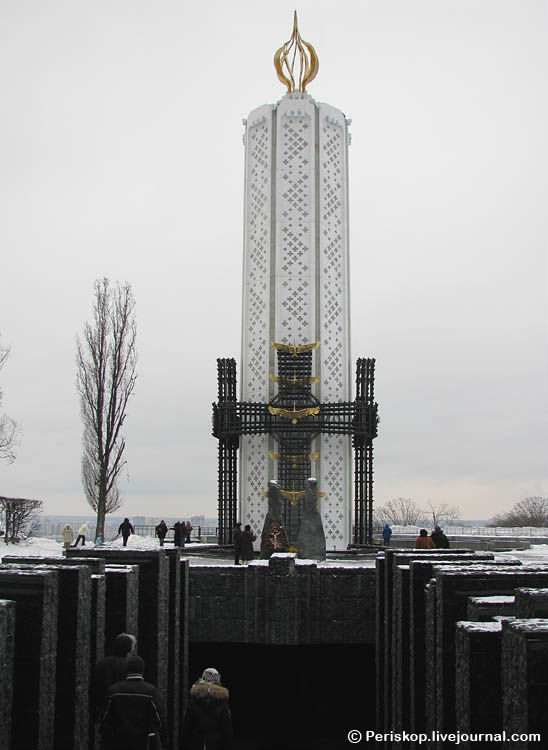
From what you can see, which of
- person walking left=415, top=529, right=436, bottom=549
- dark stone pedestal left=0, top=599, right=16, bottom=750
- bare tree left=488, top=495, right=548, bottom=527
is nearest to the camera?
dark stone pedestal left=0, top=599, right=16, bottom=750

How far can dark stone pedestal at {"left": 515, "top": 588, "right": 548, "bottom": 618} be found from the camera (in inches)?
238

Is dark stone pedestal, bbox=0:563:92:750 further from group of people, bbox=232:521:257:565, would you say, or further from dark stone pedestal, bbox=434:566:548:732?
group of people, bbox=232:521:257:565

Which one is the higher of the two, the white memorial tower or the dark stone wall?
the white memorial tower

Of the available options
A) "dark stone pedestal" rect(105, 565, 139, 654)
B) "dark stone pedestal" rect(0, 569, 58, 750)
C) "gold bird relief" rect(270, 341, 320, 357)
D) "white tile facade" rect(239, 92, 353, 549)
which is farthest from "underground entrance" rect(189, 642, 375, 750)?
"gold bird relief" rect(270, 341, 320, 357)

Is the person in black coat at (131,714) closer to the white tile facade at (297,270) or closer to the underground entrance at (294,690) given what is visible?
the underground entrance at (294,690)

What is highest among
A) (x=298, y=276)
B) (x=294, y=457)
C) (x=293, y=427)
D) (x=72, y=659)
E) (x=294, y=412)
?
(x=298, y=276)

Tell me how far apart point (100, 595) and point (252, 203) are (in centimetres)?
2266

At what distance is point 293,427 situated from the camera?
27.4 m

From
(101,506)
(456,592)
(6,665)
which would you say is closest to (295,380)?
(101,506)

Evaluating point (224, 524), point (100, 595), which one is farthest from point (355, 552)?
point (100, 595)

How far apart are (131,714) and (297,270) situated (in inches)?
924

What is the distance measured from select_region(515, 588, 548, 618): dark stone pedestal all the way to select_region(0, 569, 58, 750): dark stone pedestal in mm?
4040

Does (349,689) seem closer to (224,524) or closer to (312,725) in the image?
(312,725)

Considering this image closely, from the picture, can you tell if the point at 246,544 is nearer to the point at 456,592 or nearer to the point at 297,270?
the point at 456,592
